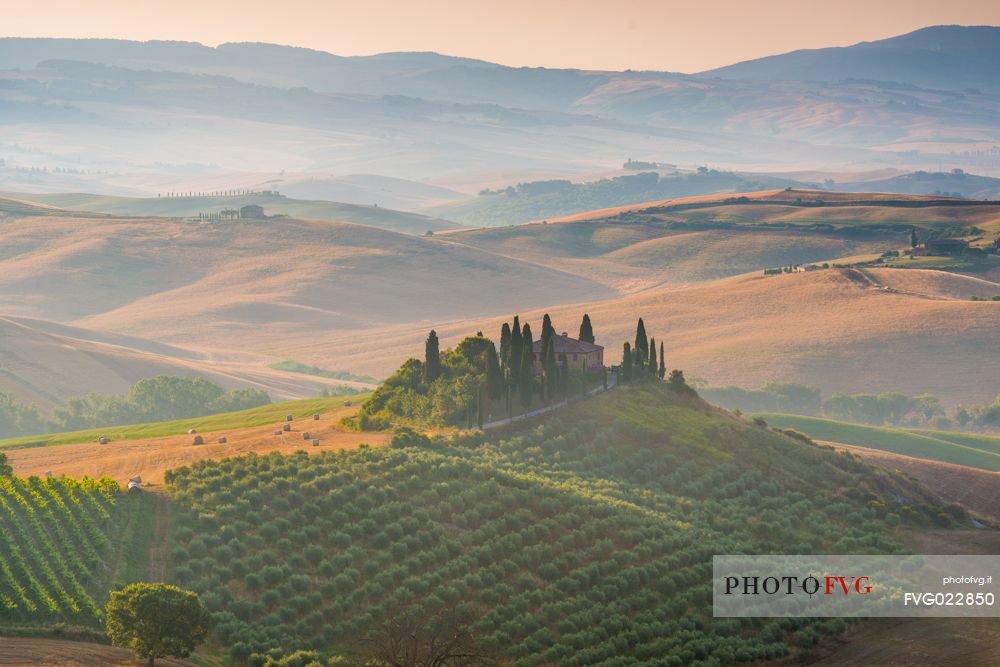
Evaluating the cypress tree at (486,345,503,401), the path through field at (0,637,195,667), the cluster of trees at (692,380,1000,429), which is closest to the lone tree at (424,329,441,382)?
the cypress tree at (486,345,503,401)

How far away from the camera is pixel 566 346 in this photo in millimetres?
86938

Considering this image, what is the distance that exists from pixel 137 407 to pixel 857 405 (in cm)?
7874

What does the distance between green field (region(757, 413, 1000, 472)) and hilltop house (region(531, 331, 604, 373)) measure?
3673cm

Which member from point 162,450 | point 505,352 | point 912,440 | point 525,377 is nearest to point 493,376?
point 525,377

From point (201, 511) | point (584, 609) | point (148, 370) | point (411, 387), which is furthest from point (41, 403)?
point (584, 609)

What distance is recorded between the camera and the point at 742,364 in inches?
6314

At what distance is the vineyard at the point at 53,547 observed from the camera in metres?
48.9

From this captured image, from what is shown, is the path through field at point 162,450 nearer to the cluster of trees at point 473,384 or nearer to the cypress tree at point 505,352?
the cluster of trees at point 473,384

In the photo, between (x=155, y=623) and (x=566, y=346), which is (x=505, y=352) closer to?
(x=566, y=346)

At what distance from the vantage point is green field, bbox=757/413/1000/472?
113250mm

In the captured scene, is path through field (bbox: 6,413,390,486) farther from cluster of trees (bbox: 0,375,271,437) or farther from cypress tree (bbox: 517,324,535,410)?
cluster of trees (bbox: 0,375,271,437)

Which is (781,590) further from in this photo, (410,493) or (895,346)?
(895,346)

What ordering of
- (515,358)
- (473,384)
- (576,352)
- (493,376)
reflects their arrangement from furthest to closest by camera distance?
(576,352) → (515,358) → (473,384) → (493,376)

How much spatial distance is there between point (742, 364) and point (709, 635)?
108151 millimetres
